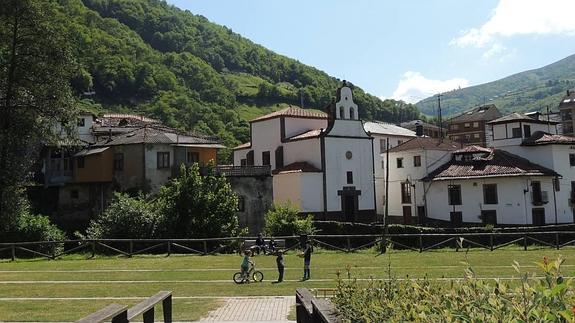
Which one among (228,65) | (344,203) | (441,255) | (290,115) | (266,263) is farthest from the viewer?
(228,65)

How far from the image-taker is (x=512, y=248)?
3381cm

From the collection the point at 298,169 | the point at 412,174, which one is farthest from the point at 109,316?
the point at 412,174

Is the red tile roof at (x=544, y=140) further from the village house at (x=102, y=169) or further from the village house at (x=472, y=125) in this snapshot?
the village house at (x=472, y=125)

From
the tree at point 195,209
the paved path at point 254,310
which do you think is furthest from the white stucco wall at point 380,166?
the paved path at point 254,310

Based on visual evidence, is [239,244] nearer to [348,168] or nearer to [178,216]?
[178,216]

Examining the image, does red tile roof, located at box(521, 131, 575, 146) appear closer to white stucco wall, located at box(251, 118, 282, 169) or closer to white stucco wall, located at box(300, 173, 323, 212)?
white stucco wall, located at box(300, 173, 323, 212)

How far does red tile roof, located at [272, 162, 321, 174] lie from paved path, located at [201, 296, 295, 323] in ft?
116

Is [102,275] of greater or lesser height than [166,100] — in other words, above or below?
below

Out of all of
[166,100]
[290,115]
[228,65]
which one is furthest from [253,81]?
[290,115]

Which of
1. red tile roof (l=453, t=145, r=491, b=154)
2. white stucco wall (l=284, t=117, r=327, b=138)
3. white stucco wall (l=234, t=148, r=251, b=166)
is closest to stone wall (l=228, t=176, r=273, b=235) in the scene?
white stucco wall (l=284, t=117, r=327, b=138)

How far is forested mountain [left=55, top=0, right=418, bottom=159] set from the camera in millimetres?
119312

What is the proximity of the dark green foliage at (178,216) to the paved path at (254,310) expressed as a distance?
67.9 ft

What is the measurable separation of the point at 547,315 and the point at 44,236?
3851 cm

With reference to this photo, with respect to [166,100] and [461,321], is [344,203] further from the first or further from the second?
[166,100]
